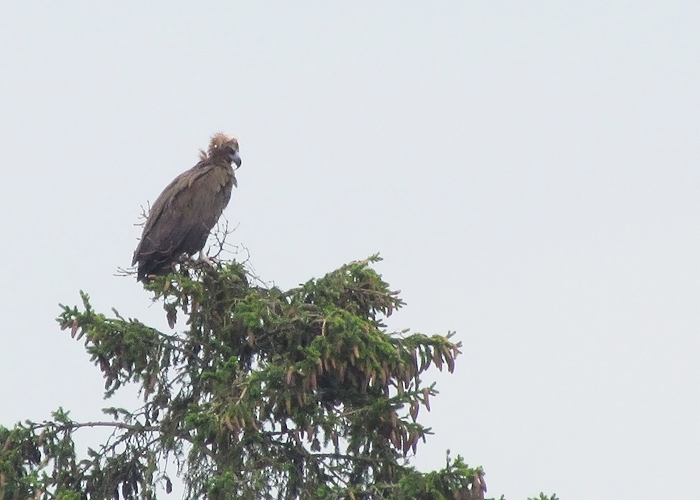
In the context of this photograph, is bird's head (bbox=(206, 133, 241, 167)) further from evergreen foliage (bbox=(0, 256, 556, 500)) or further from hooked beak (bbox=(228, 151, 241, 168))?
evergreen foliage (bbox=(0, 256, 556, 500))

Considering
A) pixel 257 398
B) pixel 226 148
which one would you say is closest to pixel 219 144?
pixel 226 148

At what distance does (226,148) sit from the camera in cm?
1389

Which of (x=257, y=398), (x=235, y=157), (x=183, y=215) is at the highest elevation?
(x=235, y=157)

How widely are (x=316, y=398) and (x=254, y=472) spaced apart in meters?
0.83

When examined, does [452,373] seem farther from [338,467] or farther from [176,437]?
[176,437]

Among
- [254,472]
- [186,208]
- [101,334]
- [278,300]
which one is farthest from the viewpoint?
[186,208]

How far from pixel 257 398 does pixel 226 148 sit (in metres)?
6.14

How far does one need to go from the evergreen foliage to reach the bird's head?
4.64 m

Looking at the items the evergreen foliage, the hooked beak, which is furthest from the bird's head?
the evergreen foliage

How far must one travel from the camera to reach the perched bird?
39.3 ft

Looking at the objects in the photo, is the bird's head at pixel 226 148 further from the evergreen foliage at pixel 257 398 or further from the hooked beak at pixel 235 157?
the evergreen foliage at pixel 257 398

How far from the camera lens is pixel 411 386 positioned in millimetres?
8594

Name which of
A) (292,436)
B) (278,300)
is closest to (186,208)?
(278,300)

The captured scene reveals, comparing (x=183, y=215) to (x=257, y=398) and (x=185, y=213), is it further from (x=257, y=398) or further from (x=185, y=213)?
(x=257, y=398)
